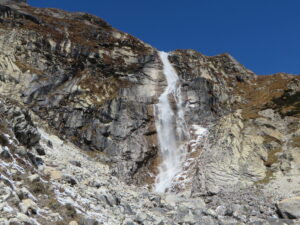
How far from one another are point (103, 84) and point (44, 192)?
36650 millimetres

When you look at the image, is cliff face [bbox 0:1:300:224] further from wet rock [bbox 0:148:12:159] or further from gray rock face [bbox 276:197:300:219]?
gray rock face [bbox 276:197:300:219]

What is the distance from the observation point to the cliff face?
22703 mm

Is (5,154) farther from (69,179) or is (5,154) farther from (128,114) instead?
(128,114)

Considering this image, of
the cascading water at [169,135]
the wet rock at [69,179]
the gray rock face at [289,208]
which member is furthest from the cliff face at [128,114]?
the gray rock face at [289,208]

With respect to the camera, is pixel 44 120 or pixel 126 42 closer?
pixel 44 120

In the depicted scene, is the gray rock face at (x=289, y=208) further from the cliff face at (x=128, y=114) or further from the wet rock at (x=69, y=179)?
the wet rock at (x=69, y=179)

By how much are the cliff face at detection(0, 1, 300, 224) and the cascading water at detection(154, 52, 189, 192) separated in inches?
37.2

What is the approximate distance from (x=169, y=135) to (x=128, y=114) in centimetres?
605

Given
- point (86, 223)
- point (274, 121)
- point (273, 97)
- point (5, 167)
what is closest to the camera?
point (86, 223)

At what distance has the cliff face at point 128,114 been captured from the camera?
2270 centimetres

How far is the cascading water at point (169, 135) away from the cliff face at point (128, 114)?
94cm

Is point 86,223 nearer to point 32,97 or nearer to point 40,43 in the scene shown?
point 32,97

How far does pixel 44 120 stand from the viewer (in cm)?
3906

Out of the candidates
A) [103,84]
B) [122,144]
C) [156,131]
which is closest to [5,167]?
[122,144]
